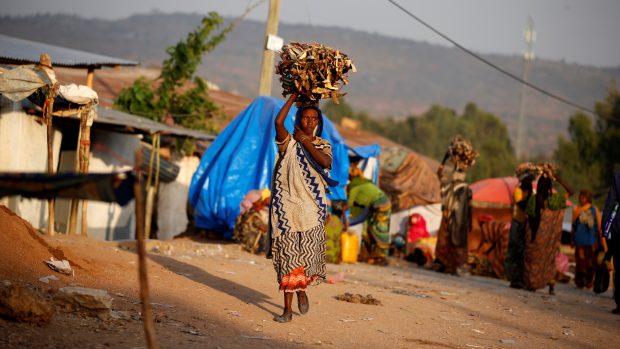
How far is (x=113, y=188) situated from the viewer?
171 inches

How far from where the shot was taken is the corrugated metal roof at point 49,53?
41.2 feet

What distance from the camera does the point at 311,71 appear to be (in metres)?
7.63

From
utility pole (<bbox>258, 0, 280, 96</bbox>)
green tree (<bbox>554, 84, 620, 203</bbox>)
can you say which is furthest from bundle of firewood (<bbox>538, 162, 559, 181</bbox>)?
green tree (<bbox>554, 84, 620, 203</bbox>)

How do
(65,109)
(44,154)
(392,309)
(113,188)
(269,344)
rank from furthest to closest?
1. (44,154)
2. (65,109)
3. (392,309)
4. (269,344)
5. (113,188)

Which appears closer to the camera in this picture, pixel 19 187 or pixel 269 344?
pixel 19 187

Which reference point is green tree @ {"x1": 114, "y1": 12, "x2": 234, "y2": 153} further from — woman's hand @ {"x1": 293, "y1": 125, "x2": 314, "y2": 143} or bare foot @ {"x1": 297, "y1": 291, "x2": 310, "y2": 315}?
bare foot @ {"x1": 297, "y1": 291, "x2": 310, "y2": 315}

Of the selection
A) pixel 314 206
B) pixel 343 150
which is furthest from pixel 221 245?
pixel 314 206

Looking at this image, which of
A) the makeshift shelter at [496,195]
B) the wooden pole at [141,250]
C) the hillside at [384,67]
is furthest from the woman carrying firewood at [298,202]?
the hillside at [384,67]

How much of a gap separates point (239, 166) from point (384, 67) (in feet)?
→ 505

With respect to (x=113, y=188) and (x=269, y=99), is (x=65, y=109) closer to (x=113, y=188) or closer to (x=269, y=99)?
(x=269, y=99)

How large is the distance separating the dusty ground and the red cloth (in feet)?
31.9

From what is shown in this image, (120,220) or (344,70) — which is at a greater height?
(344,70)

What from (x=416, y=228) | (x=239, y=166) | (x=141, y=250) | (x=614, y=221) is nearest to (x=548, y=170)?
(x=614, y=221)

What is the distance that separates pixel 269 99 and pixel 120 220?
12.8ft
